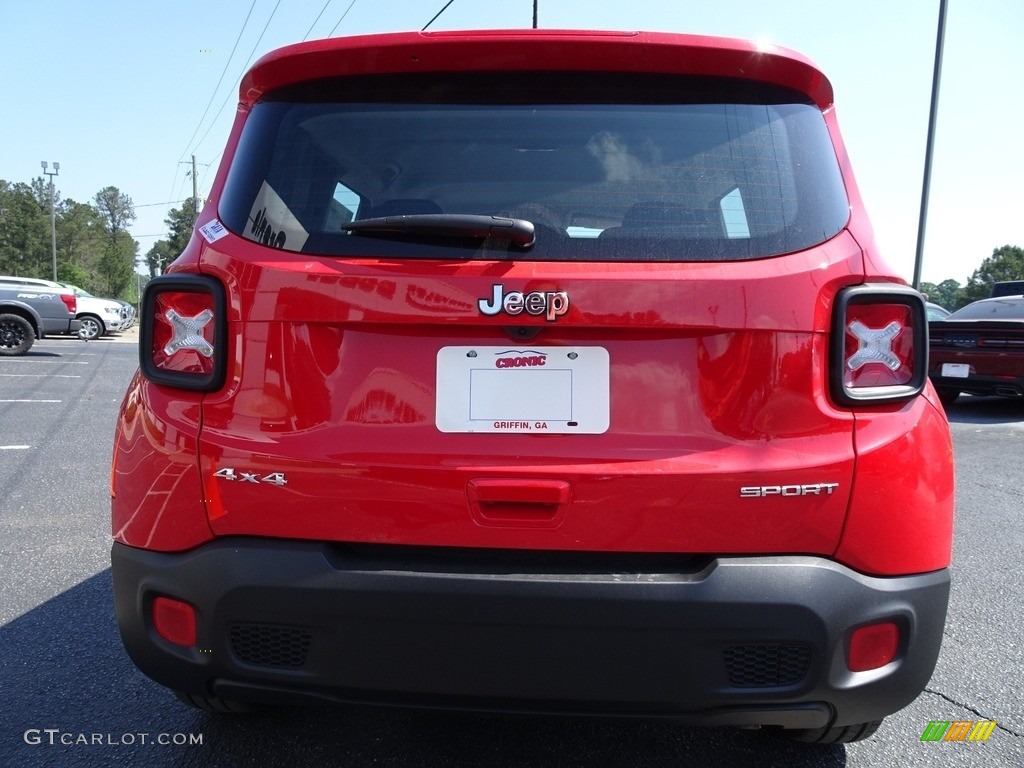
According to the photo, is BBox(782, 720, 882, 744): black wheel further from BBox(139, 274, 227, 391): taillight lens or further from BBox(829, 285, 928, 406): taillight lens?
BBox(139, 274, 227, 391): taillight lens

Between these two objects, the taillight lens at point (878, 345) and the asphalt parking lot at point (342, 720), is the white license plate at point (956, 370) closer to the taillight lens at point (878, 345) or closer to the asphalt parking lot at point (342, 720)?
the asphalt parking lot at point (342, 720)

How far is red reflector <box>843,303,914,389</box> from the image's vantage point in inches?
65.4

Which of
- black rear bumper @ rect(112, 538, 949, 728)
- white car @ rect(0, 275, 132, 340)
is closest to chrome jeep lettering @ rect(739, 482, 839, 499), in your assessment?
black rear bumper @ rect(112, 538, 949, 728)

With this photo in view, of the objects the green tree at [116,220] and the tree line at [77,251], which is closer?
the tree line at [77,251]

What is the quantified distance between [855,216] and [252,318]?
1329 millimetres

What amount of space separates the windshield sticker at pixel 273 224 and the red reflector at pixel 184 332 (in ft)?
0.58

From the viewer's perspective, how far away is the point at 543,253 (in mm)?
1639

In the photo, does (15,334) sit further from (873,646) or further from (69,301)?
(873,646)

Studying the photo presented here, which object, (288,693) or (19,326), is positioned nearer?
(288,693)

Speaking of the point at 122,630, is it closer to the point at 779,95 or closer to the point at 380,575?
the point at 380,575

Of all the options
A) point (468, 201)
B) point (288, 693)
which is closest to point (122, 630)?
point (288, 693)

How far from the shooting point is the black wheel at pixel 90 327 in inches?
794

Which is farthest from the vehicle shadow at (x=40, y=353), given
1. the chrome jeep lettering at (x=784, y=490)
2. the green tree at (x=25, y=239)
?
the green tree at (x=25, y=239)

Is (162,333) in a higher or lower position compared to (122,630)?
higher
